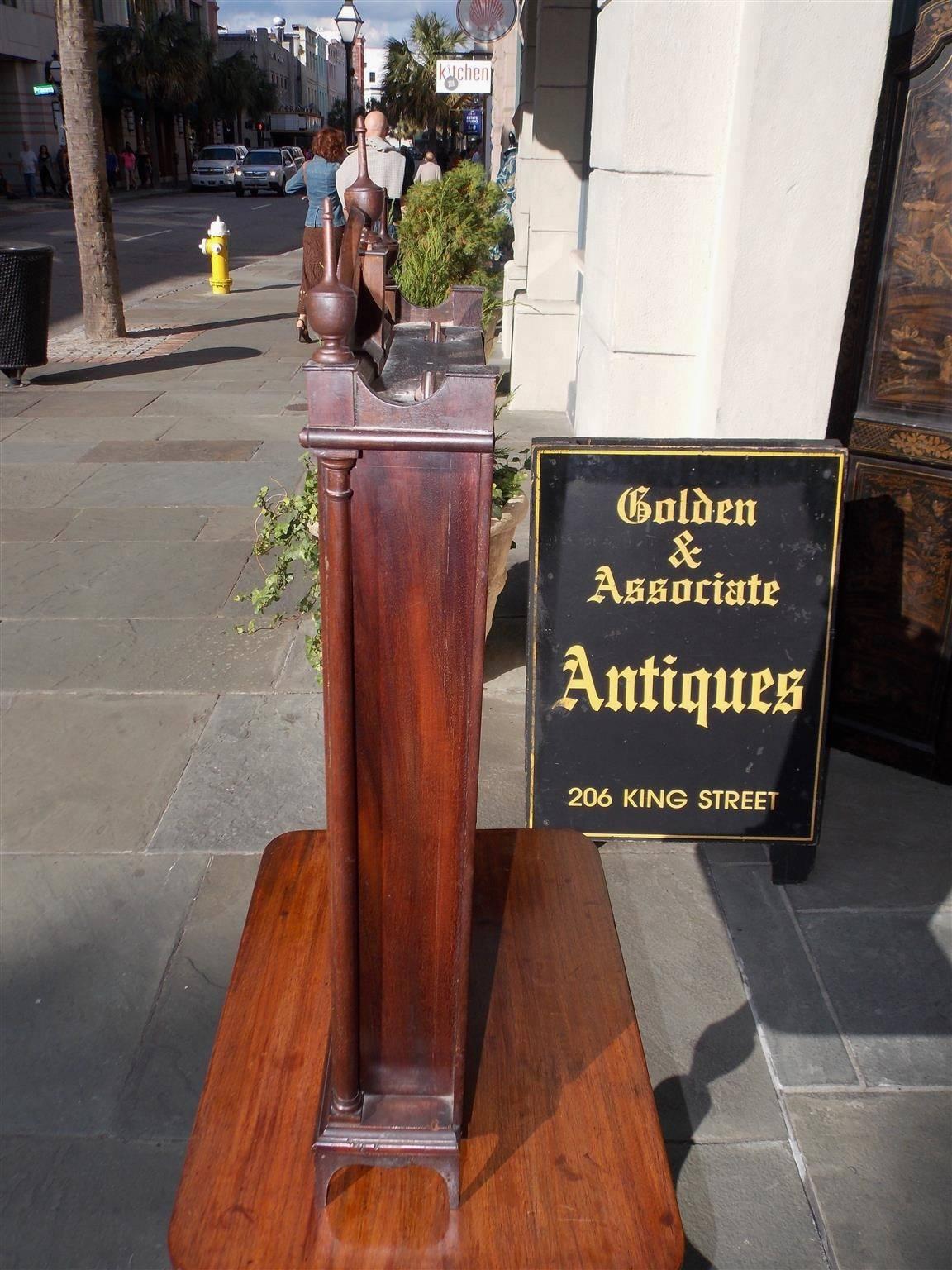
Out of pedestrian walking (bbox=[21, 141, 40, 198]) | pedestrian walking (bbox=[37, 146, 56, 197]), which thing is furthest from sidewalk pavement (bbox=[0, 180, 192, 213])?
pedestrian walking (bbox=[37, 146, 56, 197])

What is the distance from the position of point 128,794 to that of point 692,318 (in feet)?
8.83

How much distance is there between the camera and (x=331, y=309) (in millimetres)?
1248

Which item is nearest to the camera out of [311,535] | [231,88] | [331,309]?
[331,309]

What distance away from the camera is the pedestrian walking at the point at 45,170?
134 ft

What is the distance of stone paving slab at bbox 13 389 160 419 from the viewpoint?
9484 mm

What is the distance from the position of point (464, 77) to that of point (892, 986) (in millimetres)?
22904

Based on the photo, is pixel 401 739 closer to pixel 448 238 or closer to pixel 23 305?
pixel 448 238

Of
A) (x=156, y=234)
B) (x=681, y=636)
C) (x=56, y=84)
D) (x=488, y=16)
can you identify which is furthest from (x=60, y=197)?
(x=681, y=636)

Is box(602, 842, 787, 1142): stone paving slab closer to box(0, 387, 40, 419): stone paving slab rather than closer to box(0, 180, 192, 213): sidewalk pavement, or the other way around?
box(0, 387, 40, 419): stone paving slab

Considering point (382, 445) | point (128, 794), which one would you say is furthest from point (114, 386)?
point (382, 445)

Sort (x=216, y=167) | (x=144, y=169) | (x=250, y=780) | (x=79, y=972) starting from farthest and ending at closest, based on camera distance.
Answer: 1. (x=144, y=169)
2. (x=216, y=167)
3. (x=250, y=780)
4. (x=79, y=972)

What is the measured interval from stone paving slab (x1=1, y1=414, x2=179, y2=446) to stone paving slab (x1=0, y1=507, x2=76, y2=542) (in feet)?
5.78

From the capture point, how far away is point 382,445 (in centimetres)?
128

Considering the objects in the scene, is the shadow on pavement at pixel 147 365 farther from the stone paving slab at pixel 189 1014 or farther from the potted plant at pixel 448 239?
the stone paving slab at pixel 189 1014
